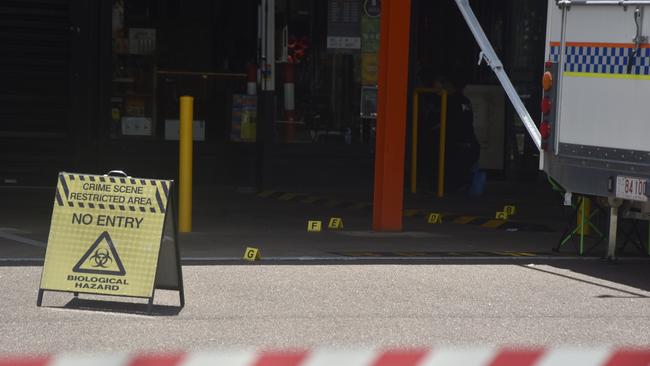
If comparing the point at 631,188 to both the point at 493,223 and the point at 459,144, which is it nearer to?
the point at 493,223

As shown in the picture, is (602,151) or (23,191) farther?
(23,191)

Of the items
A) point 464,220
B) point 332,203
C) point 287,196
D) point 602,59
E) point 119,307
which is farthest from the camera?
point 287,196

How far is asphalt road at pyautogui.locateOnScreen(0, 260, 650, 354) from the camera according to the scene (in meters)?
7.27

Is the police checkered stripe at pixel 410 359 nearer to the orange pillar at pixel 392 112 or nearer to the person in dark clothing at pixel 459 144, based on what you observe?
the orange pillar at pixel 392 112

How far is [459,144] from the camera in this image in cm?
1528

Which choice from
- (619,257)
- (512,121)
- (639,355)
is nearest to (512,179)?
(512,121)

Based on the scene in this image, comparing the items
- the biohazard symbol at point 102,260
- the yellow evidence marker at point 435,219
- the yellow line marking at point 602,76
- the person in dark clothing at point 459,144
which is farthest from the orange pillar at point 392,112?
the biohazard symbol at point 102,260

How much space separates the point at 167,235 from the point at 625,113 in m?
3.94

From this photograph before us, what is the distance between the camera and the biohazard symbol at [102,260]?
8039mm

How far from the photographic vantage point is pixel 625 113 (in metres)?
9.20

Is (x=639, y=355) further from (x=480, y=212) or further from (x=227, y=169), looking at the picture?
(x=227, y=169)

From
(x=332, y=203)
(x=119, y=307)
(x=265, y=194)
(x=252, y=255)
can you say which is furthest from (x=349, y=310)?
(x=265, y=194)

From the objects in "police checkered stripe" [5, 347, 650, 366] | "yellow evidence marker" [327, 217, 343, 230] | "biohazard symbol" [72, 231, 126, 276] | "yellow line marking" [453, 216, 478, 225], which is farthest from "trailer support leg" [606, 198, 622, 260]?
"police checkered stripe" [5, 347, 650, 366]

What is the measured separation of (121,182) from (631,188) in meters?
4.21
